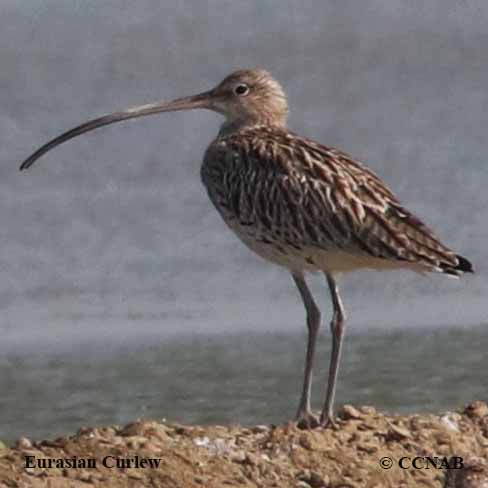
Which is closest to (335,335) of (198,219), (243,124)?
(243,124)

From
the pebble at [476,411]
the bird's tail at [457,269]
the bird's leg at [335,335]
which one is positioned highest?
the bird's tail at [457,269]

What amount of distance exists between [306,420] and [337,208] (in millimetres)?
973

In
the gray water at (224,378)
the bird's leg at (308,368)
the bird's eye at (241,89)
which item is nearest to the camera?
the bird's leg at (308,368)

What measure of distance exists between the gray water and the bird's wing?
4.67 feet

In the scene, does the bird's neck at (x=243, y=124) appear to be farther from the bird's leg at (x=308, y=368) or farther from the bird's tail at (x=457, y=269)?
the bird's tail at (x=457, y=269)

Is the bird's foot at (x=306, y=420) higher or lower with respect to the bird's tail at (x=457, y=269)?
lower

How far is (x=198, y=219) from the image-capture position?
A: 16.6 m

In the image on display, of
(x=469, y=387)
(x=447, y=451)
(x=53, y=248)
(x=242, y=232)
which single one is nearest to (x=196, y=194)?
(x=53, y=248)

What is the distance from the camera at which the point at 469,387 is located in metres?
12.9

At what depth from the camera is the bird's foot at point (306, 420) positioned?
34.7ft

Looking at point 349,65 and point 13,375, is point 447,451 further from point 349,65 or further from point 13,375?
point 349,65

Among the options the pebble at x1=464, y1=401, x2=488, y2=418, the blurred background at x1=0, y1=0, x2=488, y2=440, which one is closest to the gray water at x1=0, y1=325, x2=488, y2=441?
the blurred background at x1=0, y1=0, x2=488, y2=440

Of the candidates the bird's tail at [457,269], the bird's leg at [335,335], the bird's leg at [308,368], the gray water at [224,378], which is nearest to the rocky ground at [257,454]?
the bird's leg at [308,368]

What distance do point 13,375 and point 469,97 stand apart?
6.60m
